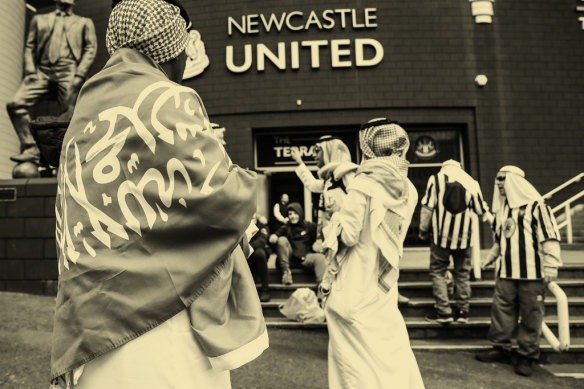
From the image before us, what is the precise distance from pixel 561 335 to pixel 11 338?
18.1 ft

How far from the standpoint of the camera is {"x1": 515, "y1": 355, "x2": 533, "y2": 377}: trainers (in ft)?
16.2

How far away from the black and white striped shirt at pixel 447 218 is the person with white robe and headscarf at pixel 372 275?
2814 mm

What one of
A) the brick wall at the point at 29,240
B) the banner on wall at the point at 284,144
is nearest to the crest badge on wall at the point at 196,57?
the banner on wall at the point at 284,144

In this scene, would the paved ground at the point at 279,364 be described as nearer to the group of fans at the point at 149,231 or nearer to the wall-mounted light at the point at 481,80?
the group of fans at the point at 149,231

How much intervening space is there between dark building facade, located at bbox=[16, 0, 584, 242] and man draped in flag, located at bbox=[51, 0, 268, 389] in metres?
10.1

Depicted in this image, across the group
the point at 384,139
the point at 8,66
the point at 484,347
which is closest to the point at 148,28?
the point at 384,139

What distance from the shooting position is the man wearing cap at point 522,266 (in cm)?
486

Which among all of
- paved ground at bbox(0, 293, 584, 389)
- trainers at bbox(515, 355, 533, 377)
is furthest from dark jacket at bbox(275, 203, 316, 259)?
trainers at bbox(515, 355, 533, 377)

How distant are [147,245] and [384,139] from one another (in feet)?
7.66

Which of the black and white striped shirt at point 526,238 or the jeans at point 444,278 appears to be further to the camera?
the jeans at point 444,278

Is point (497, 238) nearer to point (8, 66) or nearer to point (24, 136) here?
point (24, 136)

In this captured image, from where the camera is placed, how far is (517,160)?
11500mm

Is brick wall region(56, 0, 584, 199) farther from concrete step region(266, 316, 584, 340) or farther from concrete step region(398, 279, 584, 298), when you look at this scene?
concrete step region(266, 316, 584, 340)

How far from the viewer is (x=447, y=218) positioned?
5.97 metres
